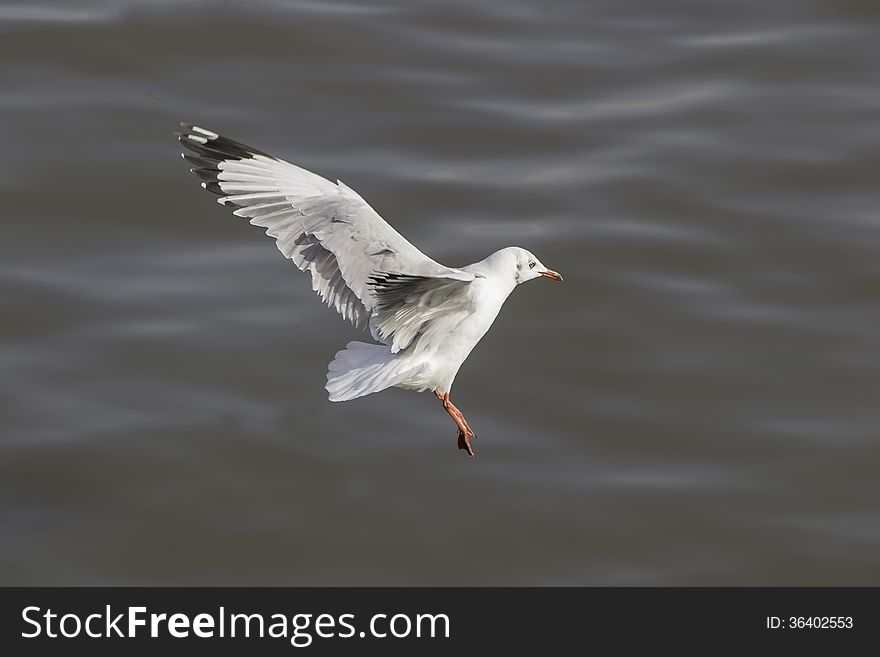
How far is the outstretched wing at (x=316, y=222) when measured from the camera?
22.2ft

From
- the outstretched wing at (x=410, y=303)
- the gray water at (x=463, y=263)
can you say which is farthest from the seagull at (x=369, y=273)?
the gray water at (x=463, y=263)

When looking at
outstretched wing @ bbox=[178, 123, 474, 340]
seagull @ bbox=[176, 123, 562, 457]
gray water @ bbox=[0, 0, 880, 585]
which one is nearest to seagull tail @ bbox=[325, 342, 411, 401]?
seagull @ bbox=[176, 123, 562, 457]

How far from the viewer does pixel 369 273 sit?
6.73m

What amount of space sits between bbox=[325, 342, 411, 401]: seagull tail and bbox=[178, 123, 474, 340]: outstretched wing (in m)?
0.12

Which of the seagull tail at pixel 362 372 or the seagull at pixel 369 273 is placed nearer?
the seagull tail at pixel 362 372

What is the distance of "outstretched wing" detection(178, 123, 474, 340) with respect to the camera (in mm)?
6754

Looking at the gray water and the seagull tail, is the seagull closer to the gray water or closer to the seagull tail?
the seagull tail

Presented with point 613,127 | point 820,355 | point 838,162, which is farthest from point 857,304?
point 613,127

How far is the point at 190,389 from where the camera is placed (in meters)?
9.08

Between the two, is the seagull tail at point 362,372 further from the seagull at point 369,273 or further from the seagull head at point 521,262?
the seagull head at point 521,262

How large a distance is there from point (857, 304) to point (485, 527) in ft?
10.9

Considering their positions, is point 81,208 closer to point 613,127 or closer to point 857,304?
point 613,127

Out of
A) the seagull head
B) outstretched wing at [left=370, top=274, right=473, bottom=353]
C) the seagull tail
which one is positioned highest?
the seagull head

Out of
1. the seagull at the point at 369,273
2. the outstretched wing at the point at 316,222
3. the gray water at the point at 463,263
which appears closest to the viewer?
the seagull at the point at 369,273
